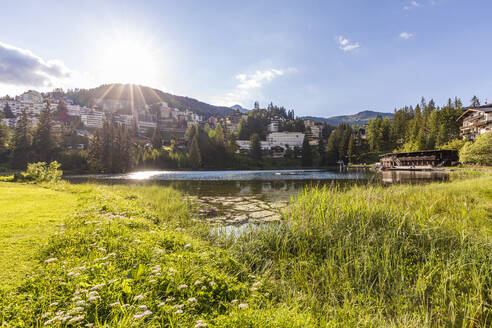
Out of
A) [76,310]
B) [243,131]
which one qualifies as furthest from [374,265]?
[243,131]

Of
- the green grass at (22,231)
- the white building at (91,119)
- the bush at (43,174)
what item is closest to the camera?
the green grass at (22,231)

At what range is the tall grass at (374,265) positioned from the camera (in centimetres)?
391

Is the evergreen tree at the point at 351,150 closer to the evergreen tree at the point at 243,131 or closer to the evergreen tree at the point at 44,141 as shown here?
the evergreen tree at the point at 243,131

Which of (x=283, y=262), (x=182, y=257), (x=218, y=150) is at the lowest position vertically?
(x=283, y=262)

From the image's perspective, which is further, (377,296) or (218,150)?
(218,150)

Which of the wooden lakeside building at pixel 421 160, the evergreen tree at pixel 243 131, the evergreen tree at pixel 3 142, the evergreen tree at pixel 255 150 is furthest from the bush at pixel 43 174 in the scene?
the evergreen tree at pixel 243 131

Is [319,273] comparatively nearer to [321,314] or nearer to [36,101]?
[321,314]

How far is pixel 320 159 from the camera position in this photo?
11306cm

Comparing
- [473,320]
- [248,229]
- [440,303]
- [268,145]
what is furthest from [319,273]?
[268,145]

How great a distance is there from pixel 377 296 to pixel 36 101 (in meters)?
281

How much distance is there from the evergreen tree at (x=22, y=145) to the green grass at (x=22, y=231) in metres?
75.3

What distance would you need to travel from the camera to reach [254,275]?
492 centimetres

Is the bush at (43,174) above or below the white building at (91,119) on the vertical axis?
below

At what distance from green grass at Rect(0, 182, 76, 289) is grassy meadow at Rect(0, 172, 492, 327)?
5 cm
